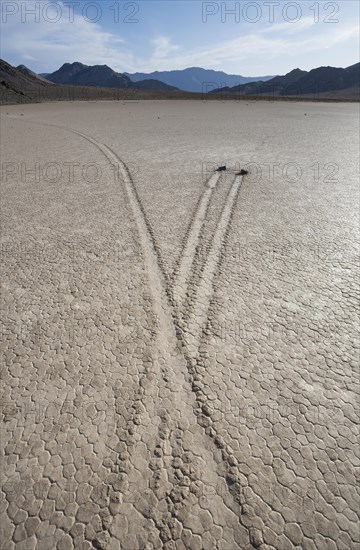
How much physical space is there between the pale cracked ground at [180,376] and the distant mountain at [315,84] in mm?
98969

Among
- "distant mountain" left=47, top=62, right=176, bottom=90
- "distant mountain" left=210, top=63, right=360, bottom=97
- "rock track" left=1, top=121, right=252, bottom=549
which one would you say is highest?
"distant mountain" left=47, top=62, right=176, bottom=90

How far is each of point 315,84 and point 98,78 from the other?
101736mm

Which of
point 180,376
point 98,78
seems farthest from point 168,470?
point 98,78

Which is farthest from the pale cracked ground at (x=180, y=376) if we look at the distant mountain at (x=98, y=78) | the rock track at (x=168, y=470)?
the distant mountain at (x=98, y=78)

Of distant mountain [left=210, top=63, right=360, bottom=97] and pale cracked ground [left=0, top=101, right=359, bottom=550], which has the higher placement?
distant mountain [left=210, top=63, right=360, bottom=97]

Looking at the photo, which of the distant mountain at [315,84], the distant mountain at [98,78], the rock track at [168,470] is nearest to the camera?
the rock track at [168,470]

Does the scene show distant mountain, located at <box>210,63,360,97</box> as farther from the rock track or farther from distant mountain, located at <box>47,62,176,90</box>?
the rock track

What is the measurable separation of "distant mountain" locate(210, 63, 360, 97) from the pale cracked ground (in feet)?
325

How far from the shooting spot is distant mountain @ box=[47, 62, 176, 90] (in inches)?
5983

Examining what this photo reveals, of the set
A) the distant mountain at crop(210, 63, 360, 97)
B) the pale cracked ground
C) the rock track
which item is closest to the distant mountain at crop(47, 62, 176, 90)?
the distant mountain at crop(210, 63, 360, 97)

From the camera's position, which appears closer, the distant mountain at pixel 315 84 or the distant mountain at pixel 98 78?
the distant mountain at pixel 315 84

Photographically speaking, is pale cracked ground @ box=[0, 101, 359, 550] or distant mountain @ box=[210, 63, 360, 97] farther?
distant mountain @ box=[210, 63, 360, 97]

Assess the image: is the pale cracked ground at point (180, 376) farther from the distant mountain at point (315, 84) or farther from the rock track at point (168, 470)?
the distant mountain at point (315, 84)

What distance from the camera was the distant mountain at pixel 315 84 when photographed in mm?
94688
